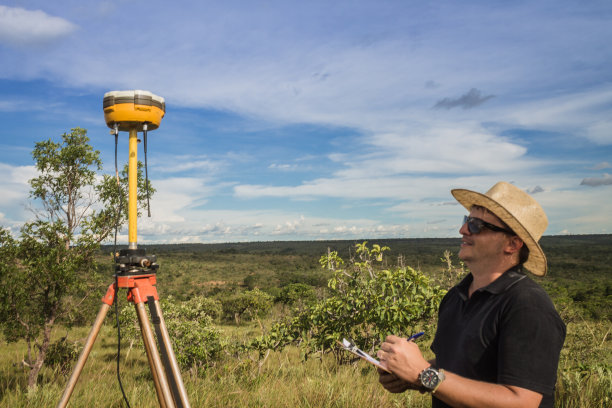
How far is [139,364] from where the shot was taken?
1505 cm

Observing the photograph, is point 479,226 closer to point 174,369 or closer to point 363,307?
point 174,369

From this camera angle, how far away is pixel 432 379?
62.2 inches

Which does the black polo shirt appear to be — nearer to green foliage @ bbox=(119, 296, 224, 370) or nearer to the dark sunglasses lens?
the dark sunglasses lens

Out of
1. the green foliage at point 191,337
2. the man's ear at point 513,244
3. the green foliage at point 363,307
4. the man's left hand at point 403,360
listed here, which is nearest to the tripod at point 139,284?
the man's left hand at point 403,360

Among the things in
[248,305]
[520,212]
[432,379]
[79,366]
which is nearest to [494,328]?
[432,379]

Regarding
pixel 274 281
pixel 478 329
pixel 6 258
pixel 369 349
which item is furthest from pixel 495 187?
pixel 274 281

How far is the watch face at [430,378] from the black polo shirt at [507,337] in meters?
0.22

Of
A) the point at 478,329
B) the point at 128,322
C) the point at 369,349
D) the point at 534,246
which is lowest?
the point at 128,322

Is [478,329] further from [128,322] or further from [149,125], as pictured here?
[128,322]

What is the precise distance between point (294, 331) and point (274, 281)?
48.2 meters

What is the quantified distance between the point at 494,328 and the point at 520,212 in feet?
1.87

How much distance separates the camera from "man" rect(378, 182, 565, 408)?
1.49 m

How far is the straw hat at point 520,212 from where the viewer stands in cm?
187

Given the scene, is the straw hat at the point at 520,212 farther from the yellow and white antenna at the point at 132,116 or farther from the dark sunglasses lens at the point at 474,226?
the yellow and white antenna at the point at 132,116
